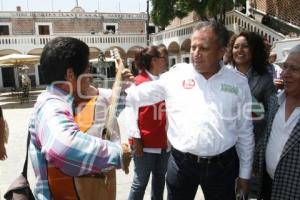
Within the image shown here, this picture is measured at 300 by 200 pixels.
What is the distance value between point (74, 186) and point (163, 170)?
5.73 feet

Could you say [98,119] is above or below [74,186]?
above

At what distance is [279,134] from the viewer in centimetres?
223

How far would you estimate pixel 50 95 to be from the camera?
159cm

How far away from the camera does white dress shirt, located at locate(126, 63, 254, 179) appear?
224 cm

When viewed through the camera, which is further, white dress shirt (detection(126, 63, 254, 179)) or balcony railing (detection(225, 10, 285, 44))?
balcony railing (detection(225, 10, 285, 44))

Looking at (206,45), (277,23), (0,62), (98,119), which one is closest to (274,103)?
(206,45)

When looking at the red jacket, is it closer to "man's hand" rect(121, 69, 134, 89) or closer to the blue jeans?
the blue jeans

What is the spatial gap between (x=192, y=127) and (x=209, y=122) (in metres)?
0.11

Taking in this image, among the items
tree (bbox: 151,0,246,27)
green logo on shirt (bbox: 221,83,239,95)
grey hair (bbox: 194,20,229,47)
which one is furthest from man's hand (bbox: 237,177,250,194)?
tree (bbox: 151,0,246,27)

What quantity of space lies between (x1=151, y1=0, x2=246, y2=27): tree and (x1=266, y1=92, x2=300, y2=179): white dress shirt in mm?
10475

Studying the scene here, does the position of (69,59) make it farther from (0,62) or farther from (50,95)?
(0,62)

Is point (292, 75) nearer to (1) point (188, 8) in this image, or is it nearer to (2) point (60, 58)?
(2) point (60, 58)

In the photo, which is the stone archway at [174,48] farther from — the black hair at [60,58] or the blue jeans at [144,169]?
the black hair at [60,58]

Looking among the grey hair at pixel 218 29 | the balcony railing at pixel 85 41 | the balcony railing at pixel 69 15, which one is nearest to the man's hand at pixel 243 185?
the grey hair at pixel 218 29
